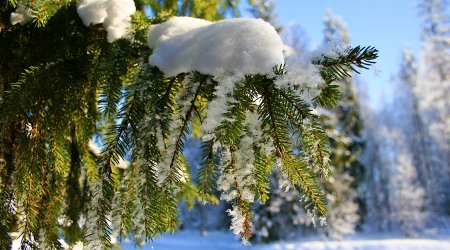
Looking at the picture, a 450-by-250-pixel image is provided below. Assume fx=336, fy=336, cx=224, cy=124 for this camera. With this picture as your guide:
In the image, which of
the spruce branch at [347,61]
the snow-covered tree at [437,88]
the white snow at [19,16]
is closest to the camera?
the spruce branch at [347,61]

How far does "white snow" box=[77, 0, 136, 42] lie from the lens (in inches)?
55.4

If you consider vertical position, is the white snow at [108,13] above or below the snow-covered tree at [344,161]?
above

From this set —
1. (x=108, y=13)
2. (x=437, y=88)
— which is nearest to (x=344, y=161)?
(x=437, y=88)

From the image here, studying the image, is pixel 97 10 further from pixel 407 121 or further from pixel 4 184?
pixel 407 121

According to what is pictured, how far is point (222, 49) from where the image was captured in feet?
3.51

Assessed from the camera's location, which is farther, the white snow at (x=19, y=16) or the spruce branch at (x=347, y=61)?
the white snow at (x=19, y=16)

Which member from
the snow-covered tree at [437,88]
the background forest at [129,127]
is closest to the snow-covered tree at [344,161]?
the snow-covered tree at [437,88]

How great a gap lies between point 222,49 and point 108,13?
2.12 ft

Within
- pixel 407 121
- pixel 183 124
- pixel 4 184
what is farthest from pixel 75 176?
pixel 407 121

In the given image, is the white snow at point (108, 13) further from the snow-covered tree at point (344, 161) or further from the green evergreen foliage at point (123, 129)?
the snow-covered tree at point (344, 161)

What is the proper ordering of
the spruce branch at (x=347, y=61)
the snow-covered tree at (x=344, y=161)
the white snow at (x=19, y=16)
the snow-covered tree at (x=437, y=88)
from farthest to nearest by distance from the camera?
the snow-covered tree at (x=437, y=88), the snow-covered tree at (x=344, y=161), the white snow at (x=19, y=16), the spruce branch at (x=347, y=61)

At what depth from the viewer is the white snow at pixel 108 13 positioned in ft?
4.61

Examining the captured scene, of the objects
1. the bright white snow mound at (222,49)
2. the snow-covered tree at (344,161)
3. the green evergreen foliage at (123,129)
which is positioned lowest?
the snow-covered tree at (344,161)

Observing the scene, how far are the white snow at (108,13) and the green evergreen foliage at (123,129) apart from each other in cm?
7
